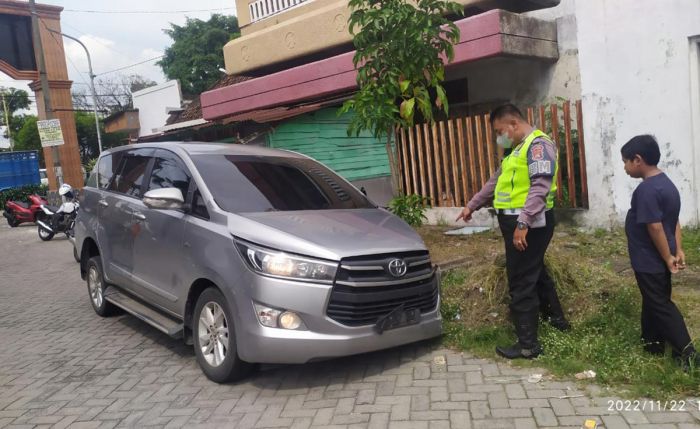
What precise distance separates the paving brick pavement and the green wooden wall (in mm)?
5835

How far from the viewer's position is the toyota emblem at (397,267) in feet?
12.4

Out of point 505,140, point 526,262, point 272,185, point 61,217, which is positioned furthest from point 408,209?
point 61,217

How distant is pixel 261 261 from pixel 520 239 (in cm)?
169

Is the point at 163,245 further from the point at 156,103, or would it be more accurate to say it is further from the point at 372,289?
the point at 156,103

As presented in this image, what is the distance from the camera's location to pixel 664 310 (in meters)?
3.53

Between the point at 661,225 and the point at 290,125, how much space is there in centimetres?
781

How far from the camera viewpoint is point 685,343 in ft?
11.4

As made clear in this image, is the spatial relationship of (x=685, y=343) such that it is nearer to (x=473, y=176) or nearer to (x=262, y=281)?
(x=262, y=281)

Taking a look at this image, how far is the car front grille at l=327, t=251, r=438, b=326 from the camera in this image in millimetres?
3639

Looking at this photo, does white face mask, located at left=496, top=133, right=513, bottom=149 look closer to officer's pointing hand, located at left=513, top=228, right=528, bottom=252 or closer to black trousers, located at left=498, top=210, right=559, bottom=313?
black trousers, located at left=498, top=210, right=559, bottom=313

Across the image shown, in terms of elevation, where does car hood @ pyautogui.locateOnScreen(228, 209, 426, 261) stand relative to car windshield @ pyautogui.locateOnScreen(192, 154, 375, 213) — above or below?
below

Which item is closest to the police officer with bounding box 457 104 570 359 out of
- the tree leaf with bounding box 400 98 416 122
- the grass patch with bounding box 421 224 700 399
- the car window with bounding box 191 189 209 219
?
the grass patch with bounding box 421 224 700 399

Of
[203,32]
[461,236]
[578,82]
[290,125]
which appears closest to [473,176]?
[461,236]

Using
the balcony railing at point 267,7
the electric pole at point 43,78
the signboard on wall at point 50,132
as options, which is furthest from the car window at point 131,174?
the electric pole at point 43,78
